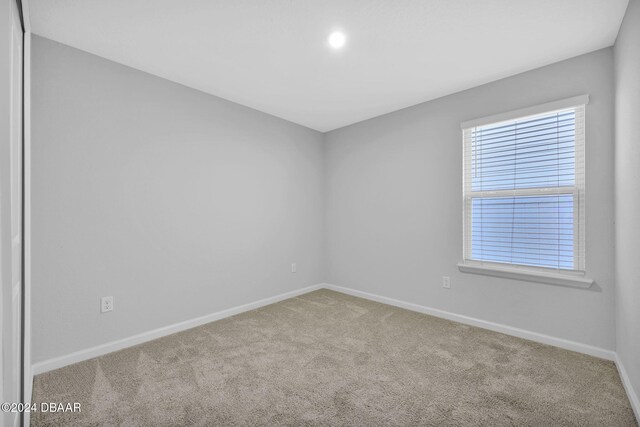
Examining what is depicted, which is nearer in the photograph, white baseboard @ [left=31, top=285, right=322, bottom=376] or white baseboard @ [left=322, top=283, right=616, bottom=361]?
white baseboard @ [left=31, top=285, right=322, bottom=376]

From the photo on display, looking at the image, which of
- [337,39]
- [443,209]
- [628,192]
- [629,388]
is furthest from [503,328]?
[337,39]

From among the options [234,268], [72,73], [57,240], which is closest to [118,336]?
[57,240]

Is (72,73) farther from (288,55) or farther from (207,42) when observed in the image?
(288,55)

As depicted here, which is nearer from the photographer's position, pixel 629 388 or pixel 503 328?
pixel 629 388

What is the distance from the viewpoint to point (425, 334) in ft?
8.73

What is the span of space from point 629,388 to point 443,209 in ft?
5.98

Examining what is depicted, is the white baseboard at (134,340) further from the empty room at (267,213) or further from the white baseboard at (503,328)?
the white baseboard at (503,328)

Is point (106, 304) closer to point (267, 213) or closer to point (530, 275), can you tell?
point (267, 213)

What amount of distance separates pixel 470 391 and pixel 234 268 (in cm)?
243

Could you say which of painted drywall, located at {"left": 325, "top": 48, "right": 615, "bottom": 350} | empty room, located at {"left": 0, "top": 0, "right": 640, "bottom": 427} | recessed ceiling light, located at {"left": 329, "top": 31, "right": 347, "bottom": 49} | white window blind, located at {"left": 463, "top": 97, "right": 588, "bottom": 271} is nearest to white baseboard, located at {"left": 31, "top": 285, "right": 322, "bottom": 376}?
empty room, located at {"left": 0, "top": 0, "right": 640, "bottom": 427}

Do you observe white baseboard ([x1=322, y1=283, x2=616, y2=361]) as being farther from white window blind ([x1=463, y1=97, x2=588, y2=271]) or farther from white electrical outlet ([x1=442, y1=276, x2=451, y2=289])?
white window blind ([x1=463, y1=97, x2=588, y2=271])

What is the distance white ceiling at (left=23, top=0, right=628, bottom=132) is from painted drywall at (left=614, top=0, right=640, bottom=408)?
231mm

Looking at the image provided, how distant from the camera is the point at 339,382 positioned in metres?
1.92

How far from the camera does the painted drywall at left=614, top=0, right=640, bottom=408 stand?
1.63 meters
